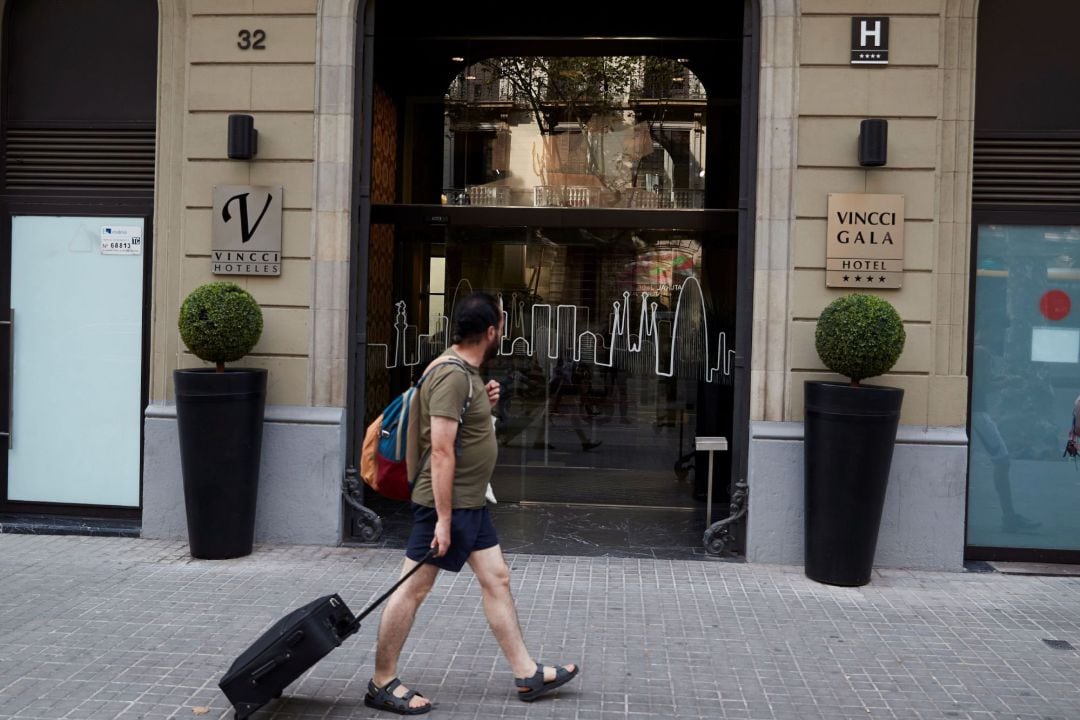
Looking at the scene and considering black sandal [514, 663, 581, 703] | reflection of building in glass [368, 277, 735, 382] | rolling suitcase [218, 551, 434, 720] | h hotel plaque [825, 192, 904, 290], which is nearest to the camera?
rolling suitcase [218, 551, 434, 720]

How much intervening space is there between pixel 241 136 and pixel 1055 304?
21.2ft

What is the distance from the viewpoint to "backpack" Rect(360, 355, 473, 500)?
16.1 feet

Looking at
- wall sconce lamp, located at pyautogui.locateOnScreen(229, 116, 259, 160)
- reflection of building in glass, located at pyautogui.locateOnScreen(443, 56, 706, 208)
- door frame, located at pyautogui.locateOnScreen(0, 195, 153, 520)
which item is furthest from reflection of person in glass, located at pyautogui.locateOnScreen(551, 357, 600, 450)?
door frame, located at pyautogui.locateOnScreen(0, 195, 153, 520)

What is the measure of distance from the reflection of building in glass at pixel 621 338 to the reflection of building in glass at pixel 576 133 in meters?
0.99

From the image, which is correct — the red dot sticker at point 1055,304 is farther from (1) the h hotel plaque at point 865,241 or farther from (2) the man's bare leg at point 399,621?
(2) the man's bare leg at point 399,621

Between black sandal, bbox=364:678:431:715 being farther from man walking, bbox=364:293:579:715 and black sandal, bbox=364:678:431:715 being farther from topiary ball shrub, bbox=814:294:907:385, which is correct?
topiary ball shrub, bbox=814:294:907:385

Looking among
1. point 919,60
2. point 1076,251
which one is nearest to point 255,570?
point 919,60

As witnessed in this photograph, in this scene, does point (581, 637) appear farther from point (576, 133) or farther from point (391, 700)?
point (576, 133)

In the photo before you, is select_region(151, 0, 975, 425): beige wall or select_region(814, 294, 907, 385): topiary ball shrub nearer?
select_region(814, 294, 907, 385): topiary ball shrub

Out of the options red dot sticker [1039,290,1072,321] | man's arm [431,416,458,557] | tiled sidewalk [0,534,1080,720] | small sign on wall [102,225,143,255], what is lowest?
tiled sidewalk [0,534,1080,720]

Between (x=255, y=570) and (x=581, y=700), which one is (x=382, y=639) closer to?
(x=581, y=700)

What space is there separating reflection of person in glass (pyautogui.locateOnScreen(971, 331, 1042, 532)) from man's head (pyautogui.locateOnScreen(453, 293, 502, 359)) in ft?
15.8

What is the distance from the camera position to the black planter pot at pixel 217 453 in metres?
7.53

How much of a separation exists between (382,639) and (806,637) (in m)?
2.66
